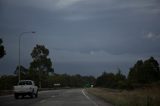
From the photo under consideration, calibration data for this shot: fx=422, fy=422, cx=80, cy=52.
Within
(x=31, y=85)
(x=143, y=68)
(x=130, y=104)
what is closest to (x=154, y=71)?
(x=143, y=68)

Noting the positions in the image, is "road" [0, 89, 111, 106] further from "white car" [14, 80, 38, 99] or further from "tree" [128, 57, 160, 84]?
"tree" [128, 57, 160, 84]

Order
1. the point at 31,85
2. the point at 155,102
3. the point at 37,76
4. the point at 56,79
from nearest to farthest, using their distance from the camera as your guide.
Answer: the point at 155,102
the point at 31,85
the point at 37,76
the point at 56,79

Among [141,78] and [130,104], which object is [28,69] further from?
[130,104]

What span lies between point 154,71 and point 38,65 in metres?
30.3

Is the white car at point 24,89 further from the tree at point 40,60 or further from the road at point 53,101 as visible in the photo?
the tree at point 40,60

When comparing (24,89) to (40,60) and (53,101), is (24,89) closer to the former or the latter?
(53,101)

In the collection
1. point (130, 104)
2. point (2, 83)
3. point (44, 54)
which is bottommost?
point (130, 104)

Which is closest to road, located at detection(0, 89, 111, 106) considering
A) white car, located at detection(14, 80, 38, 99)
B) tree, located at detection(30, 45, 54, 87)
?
white car, located at detection(14, 80, 38, 99)

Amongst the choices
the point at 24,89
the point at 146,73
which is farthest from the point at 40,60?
the point at 24,89

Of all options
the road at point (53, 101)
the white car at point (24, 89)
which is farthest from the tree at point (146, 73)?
the road at point (53, 101)

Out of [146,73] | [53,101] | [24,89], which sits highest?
[146,73]

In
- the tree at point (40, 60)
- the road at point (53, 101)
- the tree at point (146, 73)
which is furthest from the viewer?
the tree at point (40, 60)

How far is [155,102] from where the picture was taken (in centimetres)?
2430

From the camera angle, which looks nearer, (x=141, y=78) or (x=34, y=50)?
(x=141, y=78)
